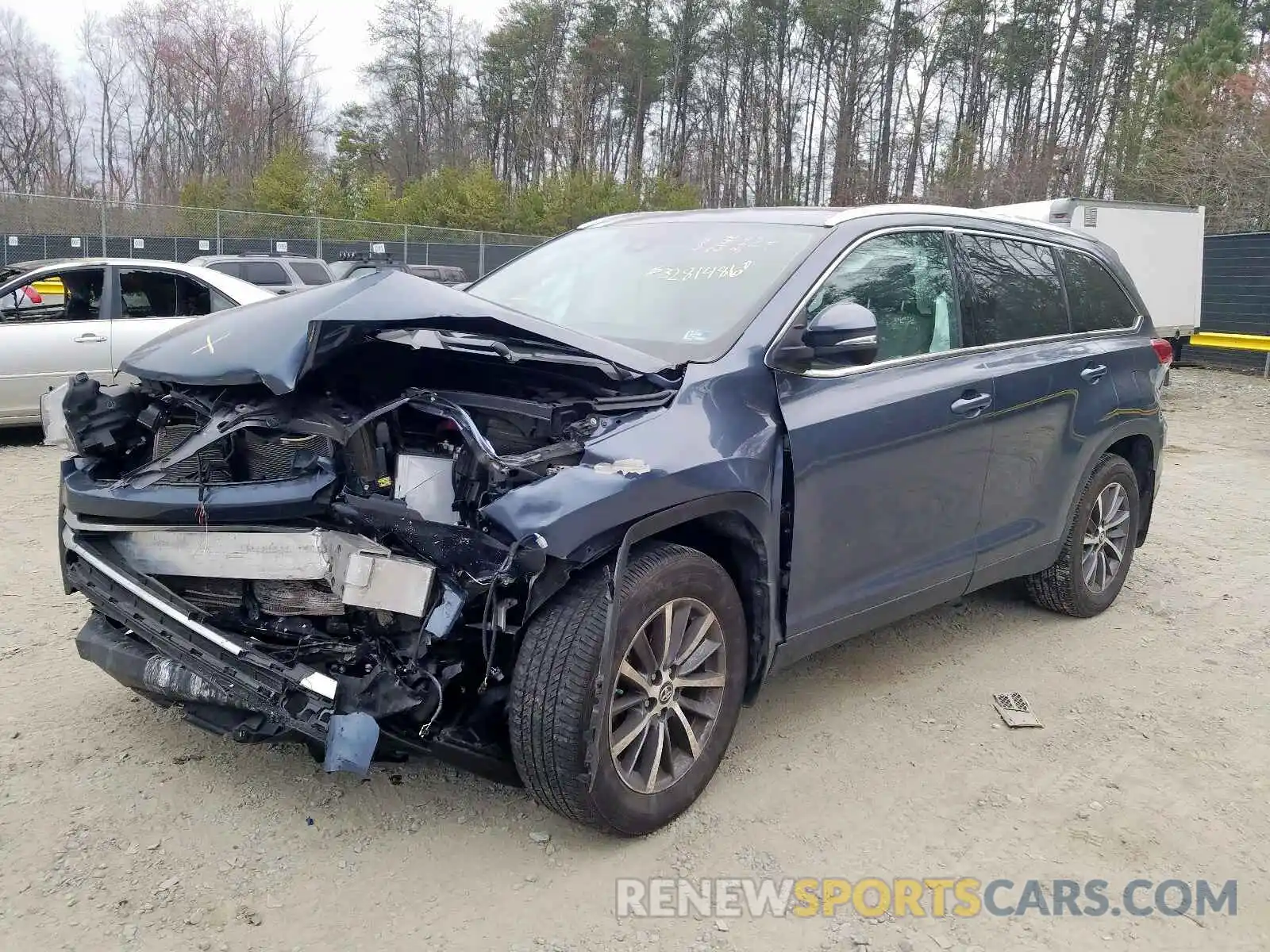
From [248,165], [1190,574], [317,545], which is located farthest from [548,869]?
[248,165]

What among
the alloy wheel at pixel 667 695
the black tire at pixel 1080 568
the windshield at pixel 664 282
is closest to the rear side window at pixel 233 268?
the windshield at pixel 664 282

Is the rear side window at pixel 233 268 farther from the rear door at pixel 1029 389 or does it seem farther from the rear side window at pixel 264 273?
the rear door at pixel 1029 389

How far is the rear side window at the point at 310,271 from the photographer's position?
18105 millimetres

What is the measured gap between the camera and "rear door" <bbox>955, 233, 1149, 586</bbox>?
4.21 meters

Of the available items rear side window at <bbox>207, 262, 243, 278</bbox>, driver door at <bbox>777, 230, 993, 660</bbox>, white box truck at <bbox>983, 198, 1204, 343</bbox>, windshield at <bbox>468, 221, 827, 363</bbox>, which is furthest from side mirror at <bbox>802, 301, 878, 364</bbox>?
rear side window at <bbox>207, 262, 243, 278</bbox>

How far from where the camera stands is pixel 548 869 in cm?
288

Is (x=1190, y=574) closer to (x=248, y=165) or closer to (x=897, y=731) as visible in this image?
(x=897, y=731)

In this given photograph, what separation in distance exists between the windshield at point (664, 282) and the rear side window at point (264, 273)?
14.3 metres

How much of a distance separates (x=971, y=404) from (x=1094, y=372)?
117 centimetres

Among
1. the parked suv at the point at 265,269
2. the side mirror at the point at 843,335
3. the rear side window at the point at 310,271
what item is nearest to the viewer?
the side mirror at the point at 843,335

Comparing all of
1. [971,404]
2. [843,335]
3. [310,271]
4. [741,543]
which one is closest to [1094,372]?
[971,404]

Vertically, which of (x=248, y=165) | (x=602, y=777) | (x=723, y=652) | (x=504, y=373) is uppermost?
(x=248, y=165)

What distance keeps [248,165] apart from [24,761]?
149 ft

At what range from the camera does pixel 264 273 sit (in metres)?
17.4
